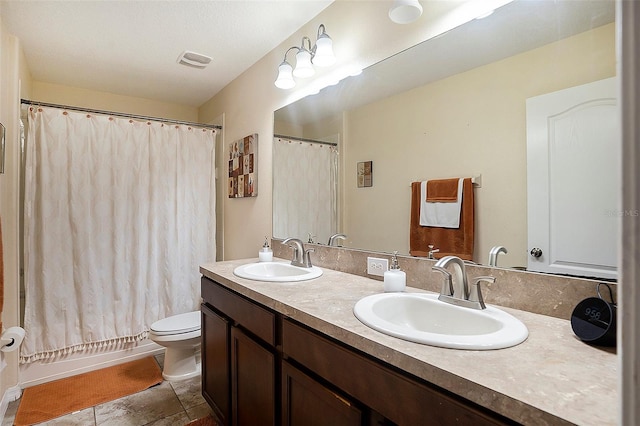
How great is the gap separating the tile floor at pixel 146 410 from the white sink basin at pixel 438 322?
4.81 feet

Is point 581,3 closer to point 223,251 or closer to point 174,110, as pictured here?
point 223,251

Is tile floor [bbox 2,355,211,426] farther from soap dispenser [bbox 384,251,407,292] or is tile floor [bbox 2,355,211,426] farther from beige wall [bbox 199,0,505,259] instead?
soap dispenser [bbox 384,251,407,292]

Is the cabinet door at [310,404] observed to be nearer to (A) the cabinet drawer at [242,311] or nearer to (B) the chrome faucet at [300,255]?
(A) the cabinet drawer at [242,311]

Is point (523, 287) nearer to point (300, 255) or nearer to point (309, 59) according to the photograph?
point (300, 255)

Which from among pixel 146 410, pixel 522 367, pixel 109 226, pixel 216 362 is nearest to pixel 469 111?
pixel 522 367

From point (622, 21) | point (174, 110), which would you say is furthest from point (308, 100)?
point (174, 110)

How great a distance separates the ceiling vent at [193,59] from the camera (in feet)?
7.75

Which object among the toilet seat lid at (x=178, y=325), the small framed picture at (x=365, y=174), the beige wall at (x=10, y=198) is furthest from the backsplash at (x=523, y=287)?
the beige wall at (x=10, y=198)

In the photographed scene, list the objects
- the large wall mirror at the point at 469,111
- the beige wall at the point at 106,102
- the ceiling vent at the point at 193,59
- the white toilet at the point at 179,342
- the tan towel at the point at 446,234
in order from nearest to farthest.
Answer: the large wall mirror at the point at 469,111, the tan towel at the point at 446,234, the white toilet at the point at 179,342, the ceiling vent at the point at 193,59, the beige wall at the point at 106,102

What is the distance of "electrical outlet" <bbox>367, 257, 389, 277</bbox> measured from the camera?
1.52m

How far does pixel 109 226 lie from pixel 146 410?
1.34m

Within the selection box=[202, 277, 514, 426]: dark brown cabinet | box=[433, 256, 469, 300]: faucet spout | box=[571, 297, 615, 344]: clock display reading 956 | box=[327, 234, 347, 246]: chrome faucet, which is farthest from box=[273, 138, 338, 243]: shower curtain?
box=[571, 297, 615, 344]: clock display reading 956

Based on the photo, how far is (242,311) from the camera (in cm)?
145

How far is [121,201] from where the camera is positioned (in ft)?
8.29
